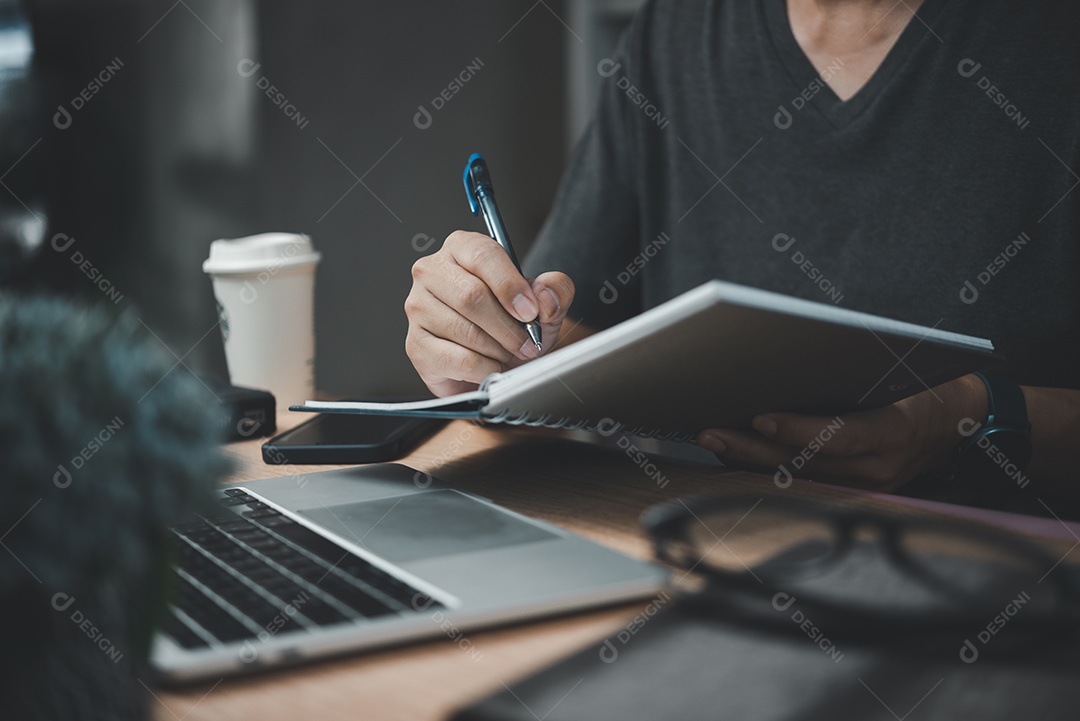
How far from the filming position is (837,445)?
2.12 feet

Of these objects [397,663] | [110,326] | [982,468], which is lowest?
[982,468]

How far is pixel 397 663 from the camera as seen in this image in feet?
1.11

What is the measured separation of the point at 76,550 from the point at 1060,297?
1.00 m

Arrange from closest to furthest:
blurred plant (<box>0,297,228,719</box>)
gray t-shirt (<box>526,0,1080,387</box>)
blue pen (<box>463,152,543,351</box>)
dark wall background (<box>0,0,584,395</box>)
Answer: blurred plant (<box>0,297,228,719</box>) < blue pen (<box>463,152,543,351</box>) < gray t-shirt (<box>526,0,1080,387</box>) < dark wall background (<box>0,0,584,395</box>)

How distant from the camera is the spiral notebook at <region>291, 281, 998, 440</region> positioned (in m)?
0.43

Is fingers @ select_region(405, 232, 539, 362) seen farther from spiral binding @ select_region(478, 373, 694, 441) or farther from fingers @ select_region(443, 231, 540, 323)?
spiral binding @ select_region(478, 373, 694, 441)

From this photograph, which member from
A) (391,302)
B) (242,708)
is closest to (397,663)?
(242,708)

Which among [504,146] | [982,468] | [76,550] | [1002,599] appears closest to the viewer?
[76,550]

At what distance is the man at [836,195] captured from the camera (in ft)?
2.64

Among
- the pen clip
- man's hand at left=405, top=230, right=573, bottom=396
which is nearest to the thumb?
man's hand at left=405, top=230, right=573, bottom=396

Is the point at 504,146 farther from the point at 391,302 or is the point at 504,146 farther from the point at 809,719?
the point at 809,719

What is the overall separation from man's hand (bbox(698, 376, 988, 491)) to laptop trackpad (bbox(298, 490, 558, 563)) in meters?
0.23

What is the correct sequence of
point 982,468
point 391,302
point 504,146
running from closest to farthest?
point 982,468, point 391,302, point 504,146

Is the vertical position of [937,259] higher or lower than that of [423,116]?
lower
